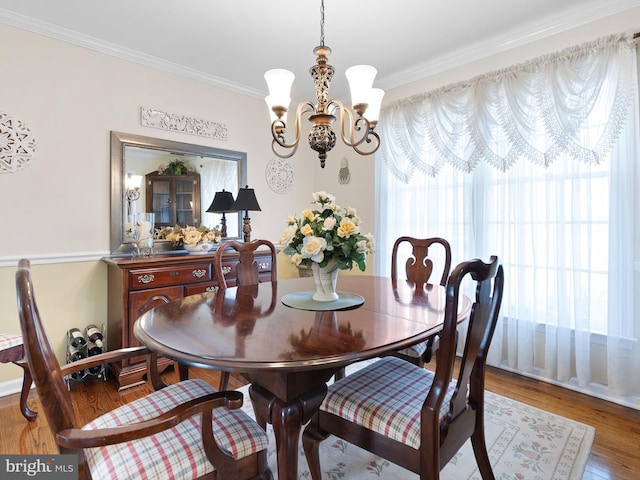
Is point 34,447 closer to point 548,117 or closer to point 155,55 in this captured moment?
point 155,55

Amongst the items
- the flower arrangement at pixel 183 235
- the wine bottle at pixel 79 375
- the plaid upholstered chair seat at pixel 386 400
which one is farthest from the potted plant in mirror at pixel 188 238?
the plaid upholstered chair seat at pixel 386 400

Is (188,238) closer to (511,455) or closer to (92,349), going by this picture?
(92,349)

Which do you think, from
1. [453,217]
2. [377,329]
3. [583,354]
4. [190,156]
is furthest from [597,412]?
[190,156]

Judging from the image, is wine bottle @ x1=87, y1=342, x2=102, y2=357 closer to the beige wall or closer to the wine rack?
the wine rack

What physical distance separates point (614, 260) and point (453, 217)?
1.12 meters

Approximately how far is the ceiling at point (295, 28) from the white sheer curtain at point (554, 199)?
0.90 feet

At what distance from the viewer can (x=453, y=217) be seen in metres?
3.00

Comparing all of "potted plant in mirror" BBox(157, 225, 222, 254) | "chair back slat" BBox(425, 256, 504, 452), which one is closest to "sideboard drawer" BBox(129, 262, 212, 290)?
"potted plant in mirror" BBox(157, 225, 222, 254)

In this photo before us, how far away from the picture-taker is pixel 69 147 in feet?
8.47

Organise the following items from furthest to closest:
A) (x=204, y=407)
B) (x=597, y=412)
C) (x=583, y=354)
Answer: (x=583, y=354) → (x=597, y=412) → (x=204, y=407)

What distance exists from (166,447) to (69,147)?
8.12ft

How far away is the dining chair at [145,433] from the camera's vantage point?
0.85 m

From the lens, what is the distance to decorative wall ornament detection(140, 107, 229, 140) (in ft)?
9.66

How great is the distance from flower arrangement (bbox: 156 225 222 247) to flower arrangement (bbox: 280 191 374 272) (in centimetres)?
167
